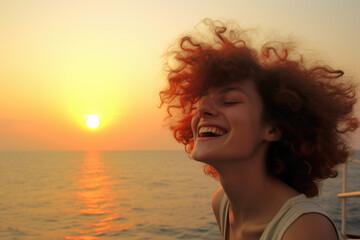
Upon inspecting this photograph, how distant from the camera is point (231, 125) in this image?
6.29ft

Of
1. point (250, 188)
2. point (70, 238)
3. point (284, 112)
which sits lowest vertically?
point (250, 188)

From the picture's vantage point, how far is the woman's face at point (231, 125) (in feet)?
6.29

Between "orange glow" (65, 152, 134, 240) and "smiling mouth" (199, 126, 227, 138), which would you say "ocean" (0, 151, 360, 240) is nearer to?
"orange glow" (65, 152, 134, 240)

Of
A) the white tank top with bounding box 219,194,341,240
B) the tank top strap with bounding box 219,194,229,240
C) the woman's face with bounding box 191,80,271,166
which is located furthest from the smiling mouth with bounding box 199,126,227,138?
the tank top strap with bounding box 219,194,229,240

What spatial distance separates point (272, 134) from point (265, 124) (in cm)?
6

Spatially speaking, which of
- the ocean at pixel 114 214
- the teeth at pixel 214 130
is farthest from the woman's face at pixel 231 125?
the ocean at pixel 114 214

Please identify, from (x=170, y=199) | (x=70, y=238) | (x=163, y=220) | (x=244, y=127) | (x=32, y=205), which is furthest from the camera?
(x=170, y=199)

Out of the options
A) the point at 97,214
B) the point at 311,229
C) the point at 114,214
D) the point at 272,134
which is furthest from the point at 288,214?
the point at 97,214

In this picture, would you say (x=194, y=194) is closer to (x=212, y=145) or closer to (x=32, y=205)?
(x=32, y=205)

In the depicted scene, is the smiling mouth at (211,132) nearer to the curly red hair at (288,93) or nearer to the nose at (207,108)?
the nose at (207,108)

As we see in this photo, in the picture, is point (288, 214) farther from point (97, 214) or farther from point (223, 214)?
point (97, 214)

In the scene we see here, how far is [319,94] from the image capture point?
79.3 inches

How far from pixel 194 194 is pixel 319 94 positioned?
22.3 m

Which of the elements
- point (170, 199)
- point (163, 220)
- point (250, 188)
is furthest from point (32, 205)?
point (250, 188)
